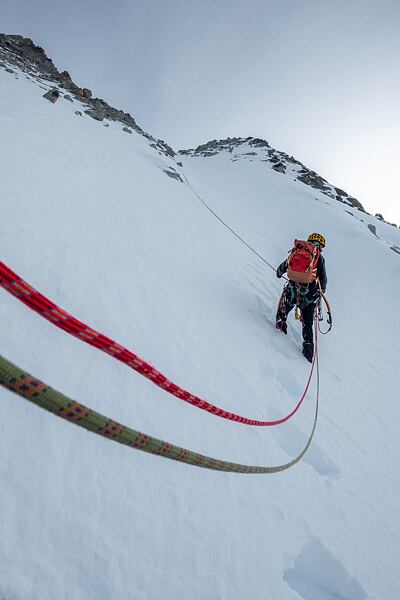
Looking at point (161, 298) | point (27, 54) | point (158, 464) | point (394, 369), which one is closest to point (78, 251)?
point (161, 298)

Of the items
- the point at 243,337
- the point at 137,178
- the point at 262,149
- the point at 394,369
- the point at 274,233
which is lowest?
the point at 243,337

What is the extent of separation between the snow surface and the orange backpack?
40.1 inches

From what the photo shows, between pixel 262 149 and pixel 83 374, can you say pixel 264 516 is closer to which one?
pixel 83 374

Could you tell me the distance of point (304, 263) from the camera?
16.3 feet

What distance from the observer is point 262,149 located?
46562 millimetres

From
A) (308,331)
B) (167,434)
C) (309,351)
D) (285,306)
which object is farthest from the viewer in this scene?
(285,306)

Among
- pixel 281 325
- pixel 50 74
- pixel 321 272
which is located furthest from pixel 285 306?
pixel 50 74

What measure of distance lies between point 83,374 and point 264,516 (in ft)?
5.17

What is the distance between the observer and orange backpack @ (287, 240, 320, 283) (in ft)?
16.2

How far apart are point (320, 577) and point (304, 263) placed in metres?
3.75

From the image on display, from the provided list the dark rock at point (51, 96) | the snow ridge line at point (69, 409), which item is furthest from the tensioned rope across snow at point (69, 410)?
the dark rock at point (51, 96)

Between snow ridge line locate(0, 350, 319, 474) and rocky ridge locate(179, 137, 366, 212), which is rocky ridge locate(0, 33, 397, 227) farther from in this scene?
snow ridge line locate(0, 350, 319, 474)

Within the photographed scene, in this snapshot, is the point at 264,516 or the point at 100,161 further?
the point at 100,161

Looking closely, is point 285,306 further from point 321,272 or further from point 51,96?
point 51,96
